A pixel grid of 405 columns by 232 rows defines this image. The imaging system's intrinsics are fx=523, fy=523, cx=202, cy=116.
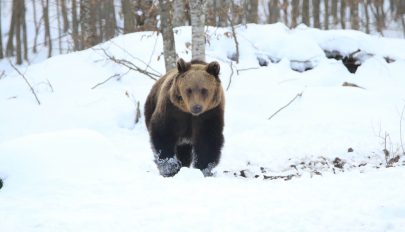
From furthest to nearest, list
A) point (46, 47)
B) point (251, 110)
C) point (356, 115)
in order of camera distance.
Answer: point (46, 47) → point (251, 110) → point (356, 115)

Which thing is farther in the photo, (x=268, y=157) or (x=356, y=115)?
(x=356, y=115)

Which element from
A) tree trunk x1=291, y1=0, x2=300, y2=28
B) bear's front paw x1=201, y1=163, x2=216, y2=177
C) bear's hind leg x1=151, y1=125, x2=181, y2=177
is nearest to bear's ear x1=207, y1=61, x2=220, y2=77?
bear's hind leg x1=151, y1=125, x2=181, y2=177

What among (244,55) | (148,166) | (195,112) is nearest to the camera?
(195,112)

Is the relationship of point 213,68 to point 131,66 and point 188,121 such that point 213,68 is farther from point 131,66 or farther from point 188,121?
point 131,66

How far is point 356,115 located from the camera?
899cm

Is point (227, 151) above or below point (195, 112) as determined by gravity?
below

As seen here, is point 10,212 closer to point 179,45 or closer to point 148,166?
point 148,166

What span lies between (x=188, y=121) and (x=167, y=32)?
154 inches

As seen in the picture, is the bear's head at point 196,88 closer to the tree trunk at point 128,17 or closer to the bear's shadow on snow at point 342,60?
the bear's shadow on snow at point 342,60

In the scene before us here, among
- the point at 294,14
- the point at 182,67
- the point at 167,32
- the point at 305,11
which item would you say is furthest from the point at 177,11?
the point at 294,14

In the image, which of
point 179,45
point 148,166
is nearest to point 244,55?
point 179,45

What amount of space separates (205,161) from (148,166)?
115 centimetres

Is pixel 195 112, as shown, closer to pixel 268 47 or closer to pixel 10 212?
pixel 10 212

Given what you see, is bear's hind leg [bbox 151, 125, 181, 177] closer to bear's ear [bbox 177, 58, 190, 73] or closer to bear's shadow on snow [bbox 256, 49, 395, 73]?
bear's ear [bbox 177, 58, 190, 73]
